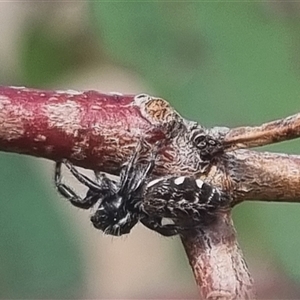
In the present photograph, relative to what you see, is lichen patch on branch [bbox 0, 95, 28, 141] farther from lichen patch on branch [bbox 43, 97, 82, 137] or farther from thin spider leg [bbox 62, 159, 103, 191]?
thin spider leg [bbox 62, 159, 103, 191]

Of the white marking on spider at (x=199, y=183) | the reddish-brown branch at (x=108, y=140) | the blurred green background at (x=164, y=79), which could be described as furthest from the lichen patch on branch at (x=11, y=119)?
the blurred green background at (x=164, y=79)

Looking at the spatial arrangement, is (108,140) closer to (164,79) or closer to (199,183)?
(199,183)

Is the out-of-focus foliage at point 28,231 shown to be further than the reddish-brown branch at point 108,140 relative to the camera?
Yes

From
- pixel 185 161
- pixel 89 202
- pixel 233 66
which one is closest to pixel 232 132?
pixel 185 161

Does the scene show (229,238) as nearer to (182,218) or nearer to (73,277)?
(182,218)

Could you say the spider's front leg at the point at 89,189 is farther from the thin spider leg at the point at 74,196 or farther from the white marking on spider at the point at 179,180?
the white marking on spider at the point at 179,180

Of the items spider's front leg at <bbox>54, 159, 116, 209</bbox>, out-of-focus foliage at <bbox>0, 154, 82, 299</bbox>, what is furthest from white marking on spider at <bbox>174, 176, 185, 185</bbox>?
out-of-focus foliage at <bbox>0, 154, 82, 299</bbox>
